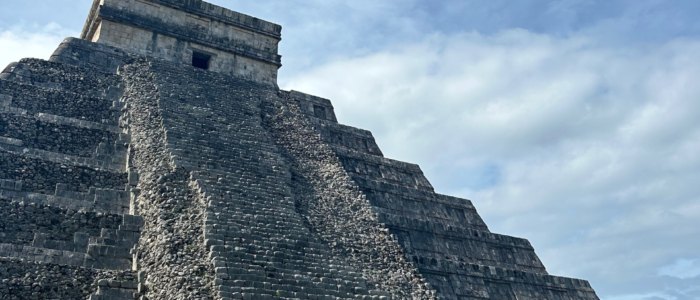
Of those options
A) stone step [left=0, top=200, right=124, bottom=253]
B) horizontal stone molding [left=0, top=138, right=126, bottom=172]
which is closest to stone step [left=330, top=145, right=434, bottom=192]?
horizontal stone molding [left=0, top=138, right=126, bottom=172]

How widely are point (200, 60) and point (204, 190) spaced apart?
7.39 meters

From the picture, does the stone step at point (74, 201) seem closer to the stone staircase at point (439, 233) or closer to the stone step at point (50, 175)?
the stone step at point (50, 175)

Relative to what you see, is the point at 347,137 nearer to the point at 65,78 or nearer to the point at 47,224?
the point at 65,78

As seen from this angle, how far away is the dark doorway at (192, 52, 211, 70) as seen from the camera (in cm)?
1780

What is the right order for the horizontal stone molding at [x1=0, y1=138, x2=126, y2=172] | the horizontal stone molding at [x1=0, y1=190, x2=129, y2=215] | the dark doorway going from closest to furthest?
the horizontal stone molding at [x1=0, y1=190, x2=129, y2=215], the horizontal stone molding at [x1=0, y1=138, x2=126, y2=172], the dark doorway

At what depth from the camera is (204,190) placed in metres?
11.5

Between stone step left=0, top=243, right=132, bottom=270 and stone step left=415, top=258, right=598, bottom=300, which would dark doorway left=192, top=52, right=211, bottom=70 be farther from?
stone step left=0, top=243, right=132, bottom=270

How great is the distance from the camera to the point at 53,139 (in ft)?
41.3

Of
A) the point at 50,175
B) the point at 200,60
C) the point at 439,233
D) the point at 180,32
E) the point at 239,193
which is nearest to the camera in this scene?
the point at 50,175

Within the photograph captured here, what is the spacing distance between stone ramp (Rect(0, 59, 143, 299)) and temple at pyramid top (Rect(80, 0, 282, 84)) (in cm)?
225

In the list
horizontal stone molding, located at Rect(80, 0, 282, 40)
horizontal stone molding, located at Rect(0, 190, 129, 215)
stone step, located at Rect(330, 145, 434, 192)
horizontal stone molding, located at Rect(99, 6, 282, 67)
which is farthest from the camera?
horizontal stone molding, located at Rect(80, 0, 282, 40)

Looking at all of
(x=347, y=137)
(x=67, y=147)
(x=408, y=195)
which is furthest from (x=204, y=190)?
(x=347, y=137)

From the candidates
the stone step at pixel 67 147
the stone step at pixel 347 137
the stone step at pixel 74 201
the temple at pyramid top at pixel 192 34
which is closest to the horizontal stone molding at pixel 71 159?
the stone step at pixel 67 147

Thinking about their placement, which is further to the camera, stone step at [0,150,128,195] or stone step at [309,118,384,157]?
stone step at [309,118,384,157]
